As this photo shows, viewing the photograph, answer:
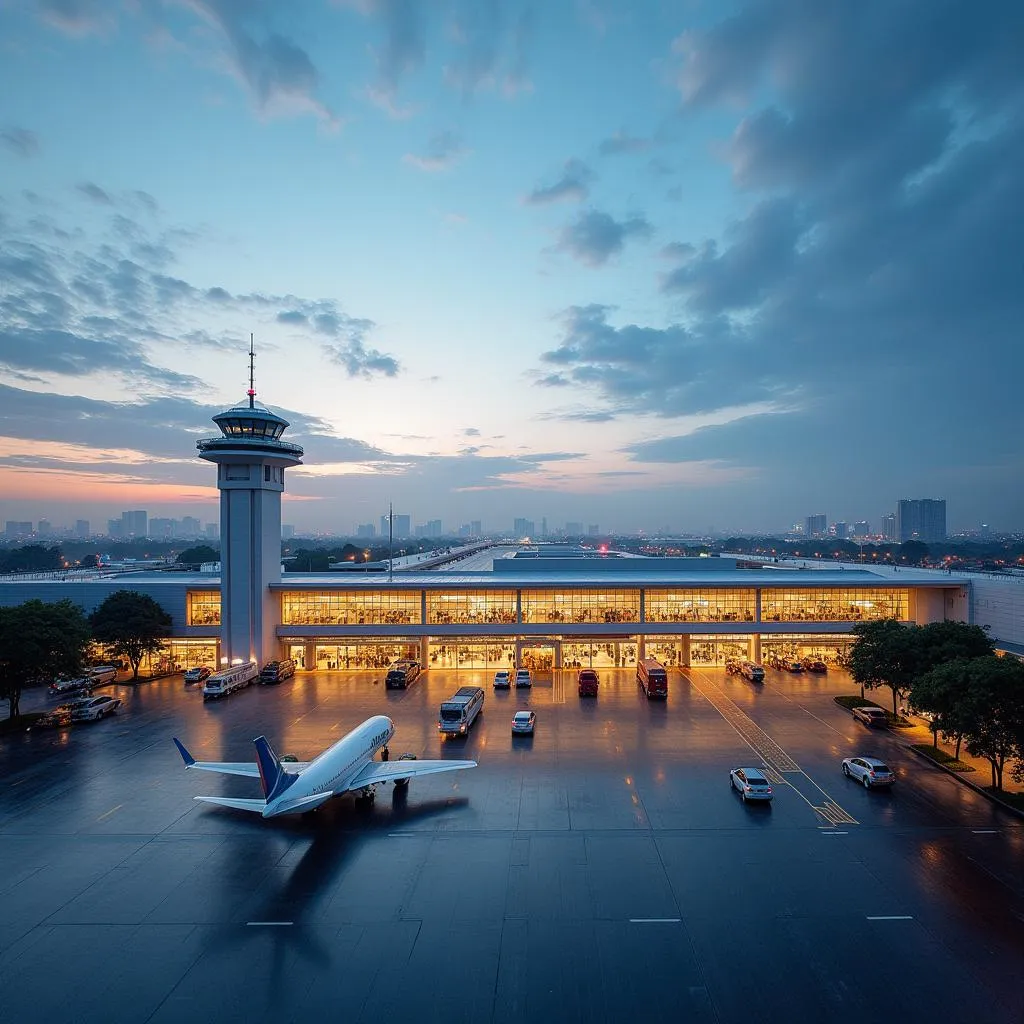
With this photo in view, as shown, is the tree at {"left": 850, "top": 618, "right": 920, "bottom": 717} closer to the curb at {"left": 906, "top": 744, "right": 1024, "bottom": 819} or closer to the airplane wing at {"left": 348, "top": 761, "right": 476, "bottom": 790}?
the curb at {"left": 906, "top": 744, "right": 1024, "bottom": 819}

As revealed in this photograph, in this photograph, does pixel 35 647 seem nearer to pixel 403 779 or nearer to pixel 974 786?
pixel 403 779

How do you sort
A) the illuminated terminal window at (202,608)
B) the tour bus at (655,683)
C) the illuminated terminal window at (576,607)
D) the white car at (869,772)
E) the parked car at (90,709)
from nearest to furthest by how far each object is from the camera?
the white car at (869,772)
the parked car at (90,709)
the tour bus at (655,683)
the illuminated terminal window at (202,608)
the illuminated terminal window at (576,607)

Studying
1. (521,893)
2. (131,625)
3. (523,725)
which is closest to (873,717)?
(523,725)

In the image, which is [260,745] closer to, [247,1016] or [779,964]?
[247,1016]

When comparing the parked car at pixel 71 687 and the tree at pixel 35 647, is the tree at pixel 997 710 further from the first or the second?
the parked car at pixel 71 687

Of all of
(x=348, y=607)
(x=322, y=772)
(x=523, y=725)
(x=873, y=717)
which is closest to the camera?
(x=322, y=772)

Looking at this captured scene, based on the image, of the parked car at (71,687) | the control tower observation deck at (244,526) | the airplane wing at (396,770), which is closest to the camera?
the airplane wing at (396,770)

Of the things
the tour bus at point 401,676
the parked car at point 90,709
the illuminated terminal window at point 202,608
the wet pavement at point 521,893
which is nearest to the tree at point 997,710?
the wet pavement at point 521,893
